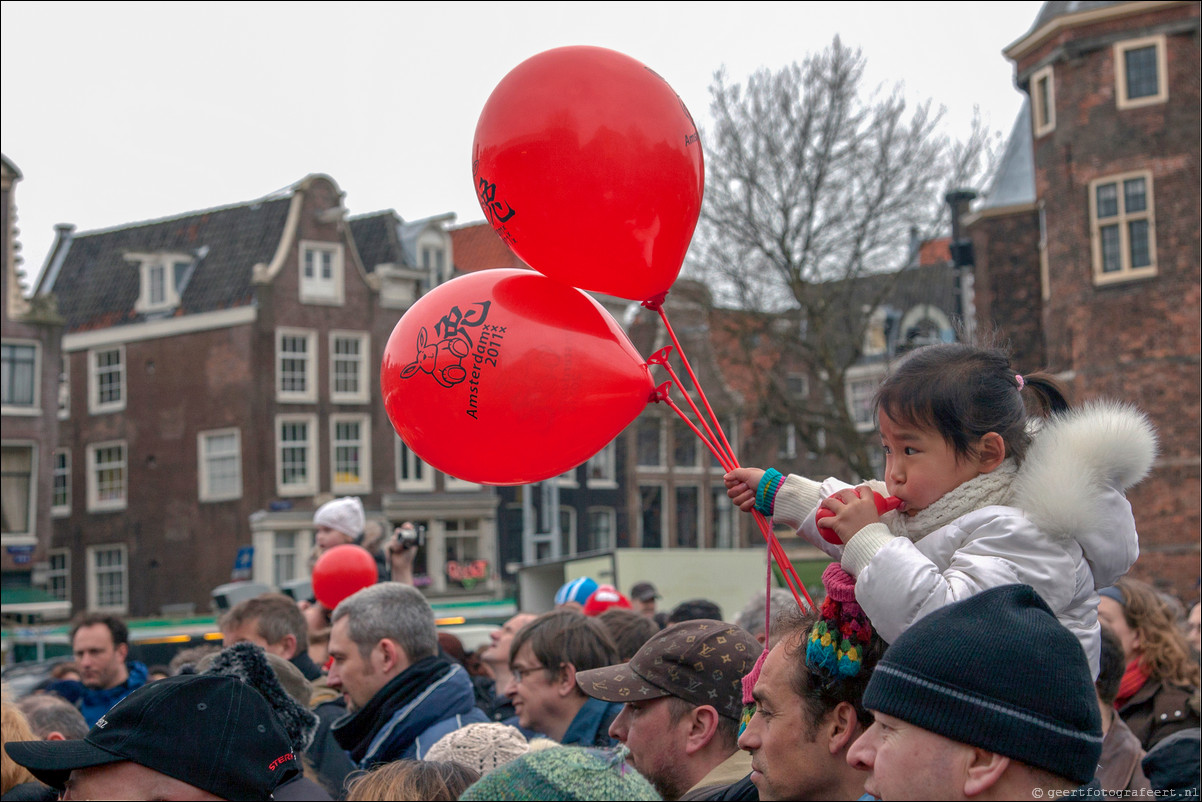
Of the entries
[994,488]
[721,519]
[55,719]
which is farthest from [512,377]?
[721,519]

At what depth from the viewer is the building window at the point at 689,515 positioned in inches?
1704

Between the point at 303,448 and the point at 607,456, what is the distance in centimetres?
1079

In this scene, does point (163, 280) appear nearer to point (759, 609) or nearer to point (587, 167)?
point (759, 609)

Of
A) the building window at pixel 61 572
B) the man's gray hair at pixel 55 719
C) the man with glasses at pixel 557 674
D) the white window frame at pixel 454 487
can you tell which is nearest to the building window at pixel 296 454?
the white window frame at pixel 454 487

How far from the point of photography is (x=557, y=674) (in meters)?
4.93

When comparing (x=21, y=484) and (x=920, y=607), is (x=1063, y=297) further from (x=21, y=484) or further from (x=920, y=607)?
(x=920, y=607)

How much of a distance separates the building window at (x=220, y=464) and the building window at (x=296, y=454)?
1.00 m

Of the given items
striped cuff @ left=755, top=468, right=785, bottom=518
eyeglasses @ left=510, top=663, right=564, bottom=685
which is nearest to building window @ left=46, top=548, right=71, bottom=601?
eyeglasses @ left=510, top=663, right=564, bottom=685

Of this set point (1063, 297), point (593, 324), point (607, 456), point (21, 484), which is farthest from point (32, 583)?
point (593, 324)

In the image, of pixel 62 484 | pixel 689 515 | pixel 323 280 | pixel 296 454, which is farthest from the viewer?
pixel 689 515

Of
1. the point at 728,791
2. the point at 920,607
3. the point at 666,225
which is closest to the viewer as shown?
the point at 920,607

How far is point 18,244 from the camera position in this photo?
91.4 feet

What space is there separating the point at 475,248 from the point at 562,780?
136 ft

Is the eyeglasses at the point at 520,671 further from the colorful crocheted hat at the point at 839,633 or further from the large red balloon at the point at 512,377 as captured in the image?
the colorful crocheted hat at the point at 839,633
